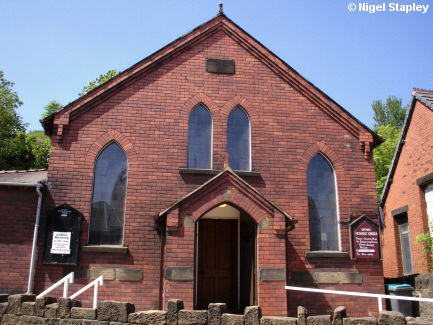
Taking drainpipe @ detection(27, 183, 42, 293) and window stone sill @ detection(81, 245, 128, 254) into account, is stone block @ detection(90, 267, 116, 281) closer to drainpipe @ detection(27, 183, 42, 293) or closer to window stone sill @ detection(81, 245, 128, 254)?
window stone sill @ detection(81, 245, 128, 254)

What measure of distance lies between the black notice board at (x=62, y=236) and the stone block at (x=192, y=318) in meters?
4.17

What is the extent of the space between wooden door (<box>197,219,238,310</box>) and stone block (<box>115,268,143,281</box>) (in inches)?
66.4

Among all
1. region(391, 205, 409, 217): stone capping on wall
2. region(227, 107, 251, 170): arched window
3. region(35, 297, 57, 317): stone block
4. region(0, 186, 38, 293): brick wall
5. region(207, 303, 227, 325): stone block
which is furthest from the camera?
region(391, 205, 409, 217): stone capping on wall

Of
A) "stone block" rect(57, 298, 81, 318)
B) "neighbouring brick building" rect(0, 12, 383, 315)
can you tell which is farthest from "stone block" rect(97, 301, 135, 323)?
"neighbouring brick building" rect(0, 12, 383, 315)

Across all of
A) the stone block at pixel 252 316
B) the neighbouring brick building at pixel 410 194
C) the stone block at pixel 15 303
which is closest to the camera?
the stone block at pixel 252 316

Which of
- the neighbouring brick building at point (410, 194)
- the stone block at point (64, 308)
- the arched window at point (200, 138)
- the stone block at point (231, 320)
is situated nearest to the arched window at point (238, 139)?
the arched window at point (200, 138)

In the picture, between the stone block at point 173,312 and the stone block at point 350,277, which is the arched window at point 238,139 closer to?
the stone block at point 350,277

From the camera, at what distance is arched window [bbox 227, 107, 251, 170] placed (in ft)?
38.1

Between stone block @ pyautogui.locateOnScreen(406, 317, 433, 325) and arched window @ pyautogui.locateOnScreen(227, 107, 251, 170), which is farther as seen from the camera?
arched window @ pyautogui.locateOnScreen(227, 107, 251, 170)

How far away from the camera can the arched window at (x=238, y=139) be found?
1162cm

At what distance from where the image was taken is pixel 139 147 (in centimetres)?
1129

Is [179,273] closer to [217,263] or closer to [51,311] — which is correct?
[217,263]

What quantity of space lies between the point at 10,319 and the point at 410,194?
13276 millimetres

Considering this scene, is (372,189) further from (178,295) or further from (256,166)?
(178,295)
